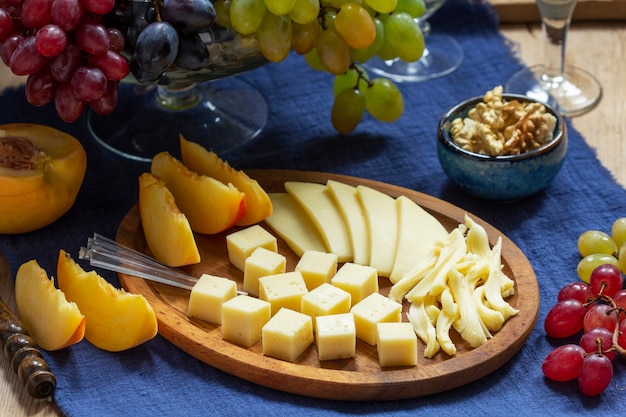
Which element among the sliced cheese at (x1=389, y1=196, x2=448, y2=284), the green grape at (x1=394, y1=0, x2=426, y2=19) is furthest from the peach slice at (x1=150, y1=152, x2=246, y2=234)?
the green grape at (x1=394, y1=0, x2=426, y2=19)

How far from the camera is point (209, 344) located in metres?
1.31

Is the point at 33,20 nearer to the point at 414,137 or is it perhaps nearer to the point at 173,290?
the point at 173,290

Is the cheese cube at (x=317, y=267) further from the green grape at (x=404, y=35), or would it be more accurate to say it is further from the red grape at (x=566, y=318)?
the green grape at (x=404, y=35)

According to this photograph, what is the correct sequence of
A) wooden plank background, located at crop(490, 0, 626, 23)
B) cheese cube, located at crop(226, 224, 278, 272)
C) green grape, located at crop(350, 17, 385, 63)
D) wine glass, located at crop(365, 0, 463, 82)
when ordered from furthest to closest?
wooden plank background, located at crop(490, 0, 626, 23), wine glass, located at crop(365, 0, 463, 82), green grape, located at crop(350, 17, 385, 63), cheese cube, located at crop(226, 224, 278, 272)

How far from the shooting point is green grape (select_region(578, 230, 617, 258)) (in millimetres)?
1484

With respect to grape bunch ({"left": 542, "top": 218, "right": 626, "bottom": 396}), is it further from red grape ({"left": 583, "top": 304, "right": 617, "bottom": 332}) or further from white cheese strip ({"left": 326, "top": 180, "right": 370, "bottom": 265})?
white cheese strip ({"left": 326, "top": 180, "right": 370, "bottom": 265})

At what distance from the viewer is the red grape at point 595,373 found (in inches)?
48.9

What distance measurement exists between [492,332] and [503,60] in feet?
2.88

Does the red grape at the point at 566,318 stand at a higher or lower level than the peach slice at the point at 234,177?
lower

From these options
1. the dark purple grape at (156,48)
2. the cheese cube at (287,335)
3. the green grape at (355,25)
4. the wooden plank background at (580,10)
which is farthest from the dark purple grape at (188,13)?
the wooden plank background at (580,10)

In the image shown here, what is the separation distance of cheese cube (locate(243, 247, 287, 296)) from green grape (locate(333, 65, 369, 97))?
472 mm

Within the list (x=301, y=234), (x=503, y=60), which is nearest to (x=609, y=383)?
(x=301, y=234)

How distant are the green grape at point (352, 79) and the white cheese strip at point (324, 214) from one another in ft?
0.85

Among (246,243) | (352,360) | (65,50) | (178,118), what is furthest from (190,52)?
(352,360)
